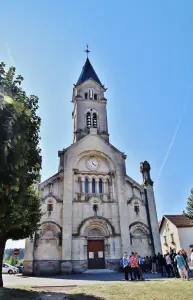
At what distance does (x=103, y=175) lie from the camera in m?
30.3

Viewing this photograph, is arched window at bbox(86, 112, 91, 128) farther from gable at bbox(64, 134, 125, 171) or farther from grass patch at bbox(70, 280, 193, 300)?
grass patch at bbox(70, 280, 193, 300)

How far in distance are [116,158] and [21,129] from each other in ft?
77.6

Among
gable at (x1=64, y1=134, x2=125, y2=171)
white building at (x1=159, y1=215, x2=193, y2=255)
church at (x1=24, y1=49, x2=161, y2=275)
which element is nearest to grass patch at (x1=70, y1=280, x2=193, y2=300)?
church at (x1=24, y1=49, x2=161, y2=275)

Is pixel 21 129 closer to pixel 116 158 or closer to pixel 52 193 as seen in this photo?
pixel 52 193

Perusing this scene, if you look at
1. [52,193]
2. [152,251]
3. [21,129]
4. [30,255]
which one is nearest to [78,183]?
[52,193]

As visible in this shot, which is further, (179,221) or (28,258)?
(179,221)

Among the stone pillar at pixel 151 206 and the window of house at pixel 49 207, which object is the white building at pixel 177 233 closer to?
the stone pillar at pixel 151 206

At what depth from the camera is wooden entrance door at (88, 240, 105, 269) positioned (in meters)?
25.7

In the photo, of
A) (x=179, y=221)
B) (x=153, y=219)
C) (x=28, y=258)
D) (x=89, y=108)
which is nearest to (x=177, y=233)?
(x=179, y=221)

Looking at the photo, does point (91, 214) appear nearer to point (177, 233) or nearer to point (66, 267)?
point (66, 267)

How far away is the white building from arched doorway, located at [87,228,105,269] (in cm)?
1575

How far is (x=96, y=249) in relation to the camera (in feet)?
86.5

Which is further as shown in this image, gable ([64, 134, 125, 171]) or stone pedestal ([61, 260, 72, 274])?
gable ([64, 134, 125, 171])

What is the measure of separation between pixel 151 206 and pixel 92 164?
876cm
